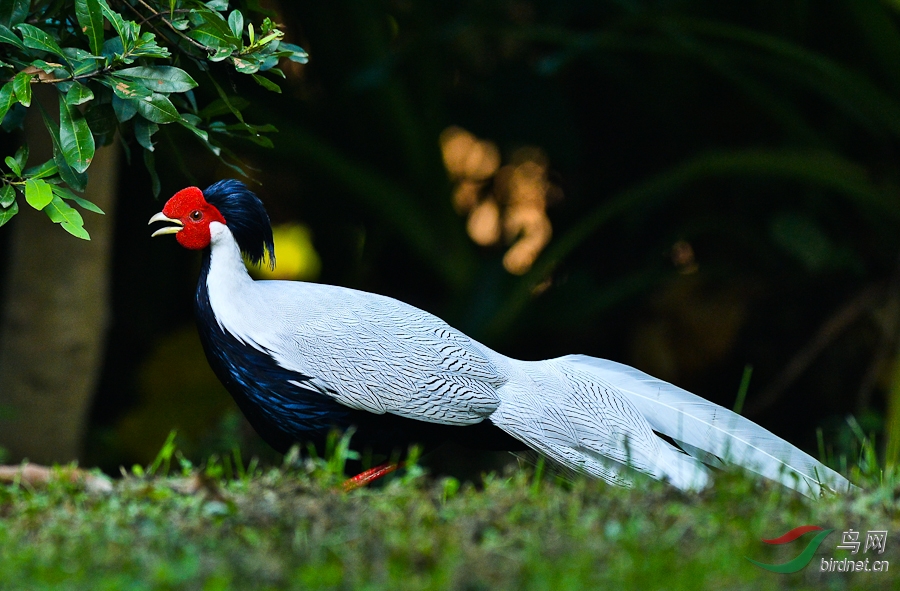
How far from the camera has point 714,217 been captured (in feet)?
18.5

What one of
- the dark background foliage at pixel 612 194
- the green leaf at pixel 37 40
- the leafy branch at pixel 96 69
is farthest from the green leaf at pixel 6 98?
the dark background foliage at pixel 612 194

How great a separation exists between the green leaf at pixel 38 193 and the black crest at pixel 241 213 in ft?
1.77

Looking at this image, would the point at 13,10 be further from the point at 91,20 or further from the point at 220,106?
the point at 220,106

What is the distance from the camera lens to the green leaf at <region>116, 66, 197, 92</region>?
2.47 m

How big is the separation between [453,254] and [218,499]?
11.9ft

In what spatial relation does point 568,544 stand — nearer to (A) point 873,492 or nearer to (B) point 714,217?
(A) point 873,492

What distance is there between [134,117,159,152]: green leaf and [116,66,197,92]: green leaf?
0.60ft

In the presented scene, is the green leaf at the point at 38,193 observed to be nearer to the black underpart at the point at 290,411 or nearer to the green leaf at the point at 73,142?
the green leaf at the point at 73,142

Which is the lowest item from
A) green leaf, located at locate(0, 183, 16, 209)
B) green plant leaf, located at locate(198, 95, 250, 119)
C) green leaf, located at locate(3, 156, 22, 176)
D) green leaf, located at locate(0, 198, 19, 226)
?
green leaf, located at locate(0, 198, 19, 226)

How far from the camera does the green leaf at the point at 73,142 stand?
244cm

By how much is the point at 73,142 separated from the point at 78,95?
13cm

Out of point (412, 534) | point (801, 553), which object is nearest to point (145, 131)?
point (412, 534)

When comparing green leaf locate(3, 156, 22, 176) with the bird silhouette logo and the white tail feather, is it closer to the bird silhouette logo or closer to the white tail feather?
the white tail feather

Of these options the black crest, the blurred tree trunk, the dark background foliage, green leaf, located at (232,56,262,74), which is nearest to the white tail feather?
the black crest
